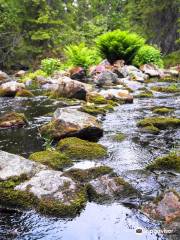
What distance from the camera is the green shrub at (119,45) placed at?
754 inches

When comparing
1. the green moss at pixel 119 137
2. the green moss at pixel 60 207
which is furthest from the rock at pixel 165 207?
the green moss at pixel 119 137

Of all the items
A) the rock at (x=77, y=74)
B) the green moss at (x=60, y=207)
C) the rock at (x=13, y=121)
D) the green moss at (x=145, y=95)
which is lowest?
the rock at (x=77, y=74)

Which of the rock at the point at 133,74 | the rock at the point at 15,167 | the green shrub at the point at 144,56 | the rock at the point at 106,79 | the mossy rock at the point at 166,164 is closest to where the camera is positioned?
the rock at the point at 15,167

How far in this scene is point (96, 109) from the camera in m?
9.59

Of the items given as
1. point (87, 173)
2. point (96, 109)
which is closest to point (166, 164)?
point (87, 173)

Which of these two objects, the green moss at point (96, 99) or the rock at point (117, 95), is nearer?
the green moss at point (96, 99)

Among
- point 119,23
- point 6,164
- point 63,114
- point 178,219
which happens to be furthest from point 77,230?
point 119,23

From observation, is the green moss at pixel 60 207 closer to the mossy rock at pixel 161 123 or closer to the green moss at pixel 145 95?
the mossy rock at pixel 161 123

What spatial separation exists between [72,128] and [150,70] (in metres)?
11.3

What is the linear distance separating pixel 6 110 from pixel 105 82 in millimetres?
5046

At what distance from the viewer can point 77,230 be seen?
393 cm

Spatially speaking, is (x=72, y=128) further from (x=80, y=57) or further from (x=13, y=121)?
(x=80, y=57)

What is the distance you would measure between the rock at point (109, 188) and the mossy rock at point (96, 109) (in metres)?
4.63

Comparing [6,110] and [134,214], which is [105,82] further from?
[134,214]
